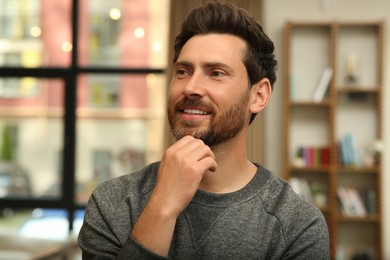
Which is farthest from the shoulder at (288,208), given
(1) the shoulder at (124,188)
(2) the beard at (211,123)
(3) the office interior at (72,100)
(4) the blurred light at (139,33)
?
(4) the blurred light at (139,33)

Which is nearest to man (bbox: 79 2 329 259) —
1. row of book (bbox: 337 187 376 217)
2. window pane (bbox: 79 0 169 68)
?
row of book (bbox: 337 187 376 217)

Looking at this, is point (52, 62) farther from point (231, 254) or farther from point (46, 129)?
point (231, 254)

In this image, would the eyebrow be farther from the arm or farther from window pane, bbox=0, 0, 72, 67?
window pane, bbox=0, 0, 72, 67

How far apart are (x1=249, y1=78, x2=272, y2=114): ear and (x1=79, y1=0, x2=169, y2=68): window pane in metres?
4.23

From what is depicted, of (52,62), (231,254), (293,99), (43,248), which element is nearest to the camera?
(231,254)

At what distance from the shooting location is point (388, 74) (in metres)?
5.14

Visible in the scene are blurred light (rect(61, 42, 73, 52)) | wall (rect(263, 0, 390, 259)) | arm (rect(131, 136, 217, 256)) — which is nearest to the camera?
arm (rect(131, 136, 217, 256))

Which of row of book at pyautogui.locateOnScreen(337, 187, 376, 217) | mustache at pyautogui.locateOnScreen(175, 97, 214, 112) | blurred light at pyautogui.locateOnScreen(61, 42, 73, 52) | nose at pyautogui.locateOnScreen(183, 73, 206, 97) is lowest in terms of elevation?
row of book at pyautogui.locateOnScreen(337, 187, 376, 217)

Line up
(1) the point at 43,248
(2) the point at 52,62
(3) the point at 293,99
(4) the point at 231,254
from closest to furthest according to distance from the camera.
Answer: (4) the point at 231,254 < (1) the point at 43,248 < (3) the point at 293,99 < (2) the point at 52,62

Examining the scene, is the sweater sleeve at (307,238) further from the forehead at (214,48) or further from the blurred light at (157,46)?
the blurred light at (157,46)

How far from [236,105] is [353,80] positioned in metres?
3.99

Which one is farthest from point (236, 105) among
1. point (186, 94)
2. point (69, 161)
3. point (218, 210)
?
point (69, 161)

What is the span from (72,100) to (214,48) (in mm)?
4426

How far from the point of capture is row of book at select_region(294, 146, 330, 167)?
5078 millimetres
